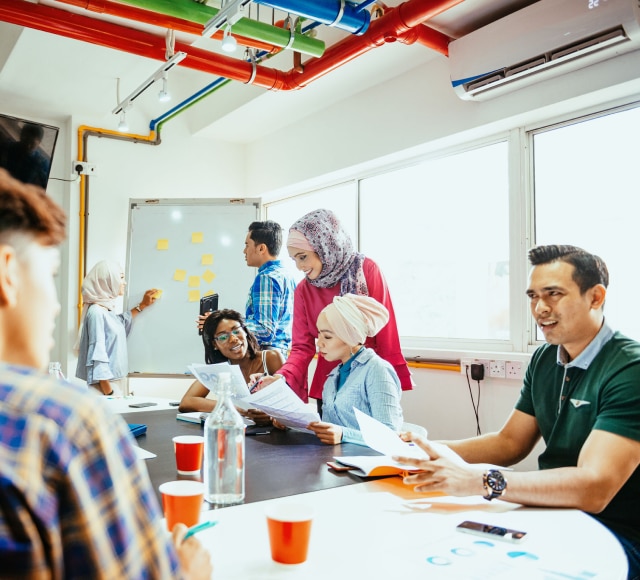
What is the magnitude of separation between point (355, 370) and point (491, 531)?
108 cm

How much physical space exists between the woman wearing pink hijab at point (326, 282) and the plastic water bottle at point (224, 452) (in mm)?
1158

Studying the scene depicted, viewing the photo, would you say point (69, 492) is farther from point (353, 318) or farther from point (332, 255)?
point (332, 255)

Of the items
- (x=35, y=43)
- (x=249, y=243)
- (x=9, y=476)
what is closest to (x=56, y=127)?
(x=35, y=43)

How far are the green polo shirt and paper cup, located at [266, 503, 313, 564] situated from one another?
773 millimetres

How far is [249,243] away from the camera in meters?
3.19

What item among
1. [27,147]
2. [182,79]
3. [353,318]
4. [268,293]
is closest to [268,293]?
[268,293]

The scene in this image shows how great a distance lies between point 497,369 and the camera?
9.57ft

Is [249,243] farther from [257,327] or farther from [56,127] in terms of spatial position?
[56,127]

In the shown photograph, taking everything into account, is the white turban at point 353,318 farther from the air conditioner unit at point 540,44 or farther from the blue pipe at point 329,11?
the air conditioner unit at point 540,44

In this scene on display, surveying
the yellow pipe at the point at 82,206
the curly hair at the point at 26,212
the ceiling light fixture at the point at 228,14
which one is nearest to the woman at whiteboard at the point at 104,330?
the yellow pipe at the point at 82,206

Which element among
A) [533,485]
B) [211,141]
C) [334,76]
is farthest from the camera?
[211,141]

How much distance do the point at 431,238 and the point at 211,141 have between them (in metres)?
2.37

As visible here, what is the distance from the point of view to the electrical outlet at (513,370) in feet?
9.27

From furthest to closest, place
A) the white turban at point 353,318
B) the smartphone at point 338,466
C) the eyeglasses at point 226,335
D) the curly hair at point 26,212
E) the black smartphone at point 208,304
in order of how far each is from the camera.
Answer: the black smartphone at point 208,304 < the eyeglasses at point 226,335 < the white turban at point 353,318 < the smartphone at point 338,466 < the curly hair at point 26,212
